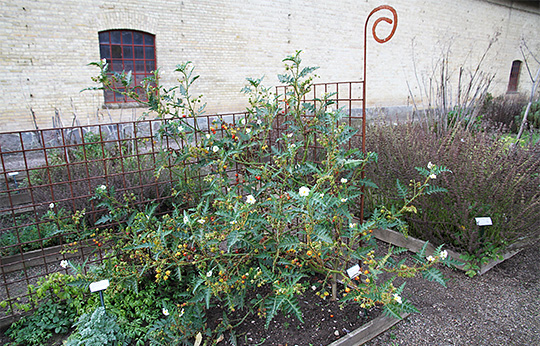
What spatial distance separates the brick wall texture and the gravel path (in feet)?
12.3

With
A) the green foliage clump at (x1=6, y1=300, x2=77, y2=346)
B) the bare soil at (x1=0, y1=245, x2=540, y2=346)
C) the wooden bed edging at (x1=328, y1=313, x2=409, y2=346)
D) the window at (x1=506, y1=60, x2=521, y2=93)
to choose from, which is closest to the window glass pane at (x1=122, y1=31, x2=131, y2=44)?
the green foliage clump at (x1=6, y1=300, x2=77, y2=346)

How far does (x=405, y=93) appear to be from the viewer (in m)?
15.5

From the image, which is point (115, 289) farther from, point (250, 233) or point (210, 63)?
point (210, 63)

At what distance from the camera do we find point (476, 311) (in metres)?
2.67

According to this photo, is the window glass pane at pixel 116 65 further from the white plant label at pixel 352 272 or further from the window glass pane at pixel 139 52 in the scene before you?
the white plant label at pixel 352 272

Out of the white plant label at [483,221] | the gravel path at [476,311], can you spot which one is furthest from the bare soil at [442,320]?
the white plant label at [483,221]

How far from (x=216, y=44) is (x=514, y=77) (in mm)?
18435

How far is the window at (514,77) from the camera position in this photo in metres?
19.9

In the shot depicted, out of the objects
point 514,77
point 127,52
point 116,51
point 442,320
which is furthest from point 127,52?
point 514,77

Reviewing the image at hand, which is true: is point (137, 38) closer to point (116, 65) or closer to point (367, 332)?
point (116, 65)

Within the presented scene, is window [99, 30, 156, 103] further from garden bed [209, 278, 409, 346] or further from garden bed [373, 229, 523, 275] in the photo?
garden bed [209, 278, 409, 346]

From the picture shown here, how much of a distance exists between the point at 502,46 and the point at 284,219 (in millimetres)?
21463

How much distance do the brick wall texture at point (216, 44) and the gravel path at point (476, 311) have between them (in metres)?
3.76

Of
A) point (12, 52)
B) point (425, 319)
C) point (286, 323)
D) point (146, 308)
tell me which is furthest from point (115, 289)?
point (12, 52)
